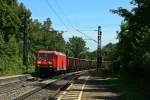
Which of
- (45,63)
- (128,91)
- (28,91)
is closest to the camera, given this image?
(128,91)

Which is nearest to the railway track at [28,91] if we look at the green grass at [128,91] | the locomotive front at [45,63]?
the green grass at [128,91]

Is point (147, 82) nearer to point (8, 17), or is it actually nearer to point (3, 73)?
point (3, 73)

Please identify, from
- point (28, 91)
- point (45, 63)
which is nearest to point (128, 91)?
point (28, 91)

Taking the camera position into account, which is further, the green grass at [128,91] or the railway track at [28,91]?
the railway track at [28,91]

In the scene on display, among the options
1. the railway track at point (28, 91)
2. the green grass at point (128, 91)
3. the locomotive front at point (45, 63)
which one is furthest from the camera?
the locomotive front at point (45, 63)

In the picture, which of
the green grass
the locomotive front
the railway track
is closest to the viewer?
the green grass

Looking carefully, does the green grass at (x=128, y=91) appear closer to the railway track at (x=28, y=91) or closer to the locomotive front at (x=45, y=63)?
the railway track at (x=28, y=91)

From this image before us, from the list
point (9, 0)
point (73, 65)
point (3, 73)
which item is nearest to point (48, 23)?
point (73, 65)

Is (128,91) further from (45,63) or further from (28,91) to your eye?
(45,63)

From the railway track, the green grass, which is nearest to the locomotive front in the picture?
the green grass

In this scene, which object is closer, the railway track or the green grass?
the green grass

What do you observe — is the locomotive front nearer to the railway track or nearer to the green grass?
the green grass

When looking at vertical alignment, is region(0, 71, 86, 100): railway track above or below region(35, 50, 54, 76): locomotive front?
below

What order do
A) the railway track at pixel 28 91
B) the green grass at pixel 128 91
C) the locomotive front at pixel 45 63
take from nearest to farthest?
the green grass at pixel 128 91
the railway track at pixel 28 91
the locomotive front at pixel 45 63
